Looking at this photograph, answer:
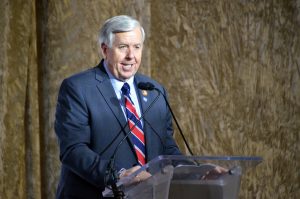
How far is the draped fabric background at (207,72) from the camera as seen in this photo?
464cm

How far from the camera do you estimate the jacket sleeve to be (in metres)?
3.15

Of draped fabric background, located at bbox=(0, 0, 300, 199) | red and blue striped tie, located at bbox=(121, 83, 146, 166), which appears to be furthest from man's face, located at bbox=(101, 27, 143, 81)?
draped fabric background, located at bbox=(0, 0, 300, 199)

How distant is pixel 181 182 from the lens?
289 centimetres

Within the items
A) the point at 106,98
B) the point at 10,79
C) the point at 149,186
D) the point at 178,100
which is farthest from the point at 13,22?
the point at 149,186

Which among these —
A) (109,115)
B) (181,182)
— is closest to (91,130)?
(109,115)

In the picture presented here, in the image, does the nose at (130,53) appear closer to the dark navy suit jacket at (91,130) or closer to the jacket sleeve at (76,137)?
the dark navy suit jacket at (91,130)

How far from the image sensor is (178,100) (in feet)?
15.7

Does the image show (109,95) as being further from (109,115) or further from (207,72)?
(207,72)

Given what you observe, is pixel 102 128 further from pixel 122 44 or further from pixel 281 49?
pixel 281 49

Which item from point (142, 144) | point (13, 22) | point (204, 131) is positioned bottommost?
point (204, 131)

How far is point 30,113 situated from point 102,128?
135 cm

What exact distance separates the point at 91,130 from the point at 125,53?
34 cm

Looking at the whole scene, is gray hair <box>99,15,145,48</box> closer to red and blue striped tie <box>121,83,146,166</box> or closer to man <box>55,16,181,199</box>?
man <box>55,16,181,199</box>

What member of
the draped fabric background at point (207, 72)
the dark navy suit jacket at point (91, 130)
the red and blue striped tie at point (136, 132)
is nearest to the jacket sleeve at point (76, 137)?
the dark navy suit jacket at point (91, 130)
